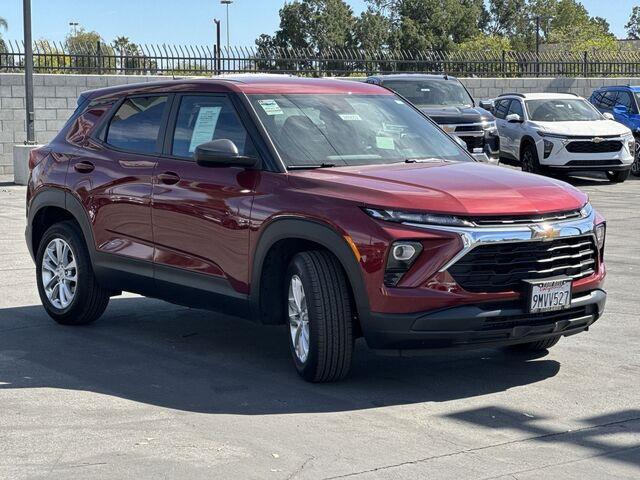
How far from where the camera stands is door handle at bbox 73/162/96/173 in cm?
865

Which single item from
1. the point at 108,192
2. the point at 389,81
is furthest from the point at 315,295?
the point at 389,81

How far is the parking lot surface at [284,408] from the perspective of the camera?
548cm

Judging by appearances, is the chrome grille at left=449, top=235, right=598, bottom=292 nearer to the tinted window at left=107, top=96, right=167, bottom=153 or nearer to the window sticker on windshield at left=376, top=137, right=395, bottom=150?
the window sticker on windshield at left=376, top=137, right=395, bottom=150

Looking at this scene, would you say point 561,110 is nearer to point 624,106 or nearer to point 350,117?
point 624,106

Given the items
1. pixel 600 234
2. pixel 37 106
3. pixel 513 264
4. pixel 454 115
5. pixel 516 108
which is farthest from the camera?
pixel 37 106

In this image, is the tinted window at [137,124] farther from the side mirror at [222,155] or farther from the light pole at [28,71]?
the light pole at [28,71]

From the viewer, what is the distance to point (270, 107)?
25.1 ft

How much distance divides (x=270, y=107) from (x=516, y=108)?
16236 mm

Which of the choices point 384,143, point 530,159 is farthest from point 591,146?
point 384,143

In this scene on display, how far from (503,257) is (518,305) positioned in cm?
28

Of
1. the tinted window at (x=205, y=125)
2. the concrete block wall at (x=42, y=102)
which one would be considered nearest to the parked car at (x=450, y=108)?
the concrete block wall at (x=42, y=102)

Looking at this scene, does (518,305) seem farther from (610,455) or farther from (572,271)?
(610,455)

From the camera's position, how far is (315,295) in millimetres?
6668

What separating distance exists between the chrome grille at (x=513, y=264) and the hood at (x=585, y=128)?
14.9 meters
